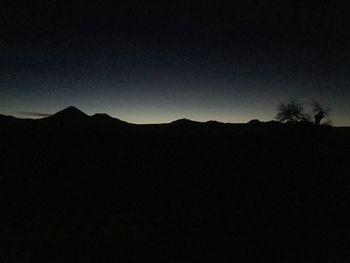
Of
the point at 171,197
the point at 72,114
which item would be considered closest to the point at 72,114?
the point at 72,114

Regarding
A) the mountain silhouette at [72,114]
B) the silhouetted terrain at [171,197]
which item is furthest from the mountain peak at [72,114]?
the silhouetted terrain at [171,197]

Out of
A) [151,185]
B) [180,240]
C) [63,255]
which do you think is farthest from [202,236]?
[151,185]

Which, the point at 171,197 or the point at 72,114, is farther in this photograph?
the point at 72,114

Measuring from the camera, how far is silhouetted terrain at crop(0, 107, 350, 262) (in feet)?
33.3

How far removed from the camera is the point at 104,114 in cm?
10512

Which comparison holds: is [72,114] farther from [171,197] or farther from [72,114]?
[171,197]

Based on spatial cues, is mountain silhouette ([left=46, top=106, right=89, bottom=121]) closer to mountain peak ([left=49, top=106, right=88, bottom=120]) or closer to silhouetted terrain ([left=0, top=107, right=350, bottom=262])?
mountain peak ([left=49, top=106, right=88, bottom=120])

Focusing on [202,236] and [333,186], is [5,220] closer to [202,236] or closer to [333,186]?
[202,236]

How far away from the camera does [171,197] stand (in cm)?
1792

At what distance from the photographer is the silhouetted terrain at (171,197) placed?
10141mm

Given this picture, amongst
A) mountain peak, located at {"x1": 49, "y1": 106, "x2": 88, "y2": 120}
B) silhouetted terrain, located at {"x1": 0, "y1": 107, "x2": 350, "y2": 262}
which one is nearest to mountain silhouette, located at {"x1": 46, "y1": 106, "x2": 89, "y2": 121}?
mountain peak, located at {"x1": 49, "y1": 106, "x2": 88, "y2": 120}

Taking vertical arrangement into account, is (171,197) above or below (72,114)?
below

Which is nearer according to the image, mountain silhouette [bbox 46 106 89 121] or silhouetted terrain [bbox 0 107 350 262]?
silhouetted terrain [bbox 0 107 350 262]

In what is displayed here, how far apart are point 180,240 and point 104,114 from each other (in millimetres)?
97408
